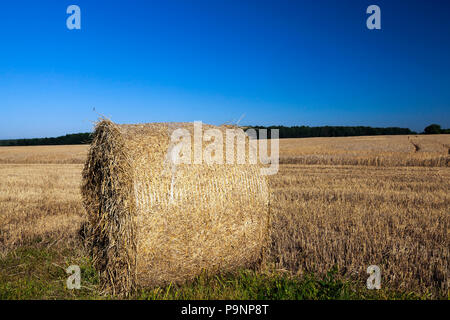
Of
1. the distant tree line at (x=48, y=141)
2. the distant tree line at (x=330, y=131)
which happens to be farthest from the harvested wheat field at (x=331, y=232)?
the distant tree line at (x=48, y=141)

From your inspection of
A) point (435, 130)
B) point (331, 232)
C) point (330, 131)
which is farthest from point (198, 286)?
point (435, 130)

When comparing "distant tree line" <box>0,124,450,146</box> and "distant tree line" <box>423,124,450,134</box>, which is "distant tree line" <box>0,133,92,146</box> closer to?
"distant tree line" <box>0,124,450,146</box>

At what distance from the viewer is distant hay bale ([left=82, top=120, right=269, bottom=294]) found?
422cm

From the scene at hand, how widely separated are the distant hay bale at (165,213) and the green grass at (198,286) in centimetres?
20

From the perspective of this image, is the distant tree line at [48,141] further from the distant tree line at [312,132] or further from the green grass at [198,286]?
the green grass at [198,286]

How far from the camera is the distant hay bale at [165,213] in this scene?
4.22m

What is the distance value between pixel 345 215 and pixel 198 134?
4.29 m

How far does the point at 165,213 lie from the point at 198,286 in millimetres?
1054

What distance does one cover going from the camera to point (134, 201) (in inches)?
165

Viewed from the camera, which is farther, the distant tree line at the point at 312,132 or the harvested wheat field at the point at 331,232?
the distant tree line at the point at 312,132

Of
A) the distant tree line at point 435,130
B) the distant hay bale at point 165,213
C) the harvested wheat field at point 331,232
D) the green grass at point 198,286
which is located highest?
the distant tree line at point 435,130

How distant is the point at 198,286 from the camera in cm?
423
